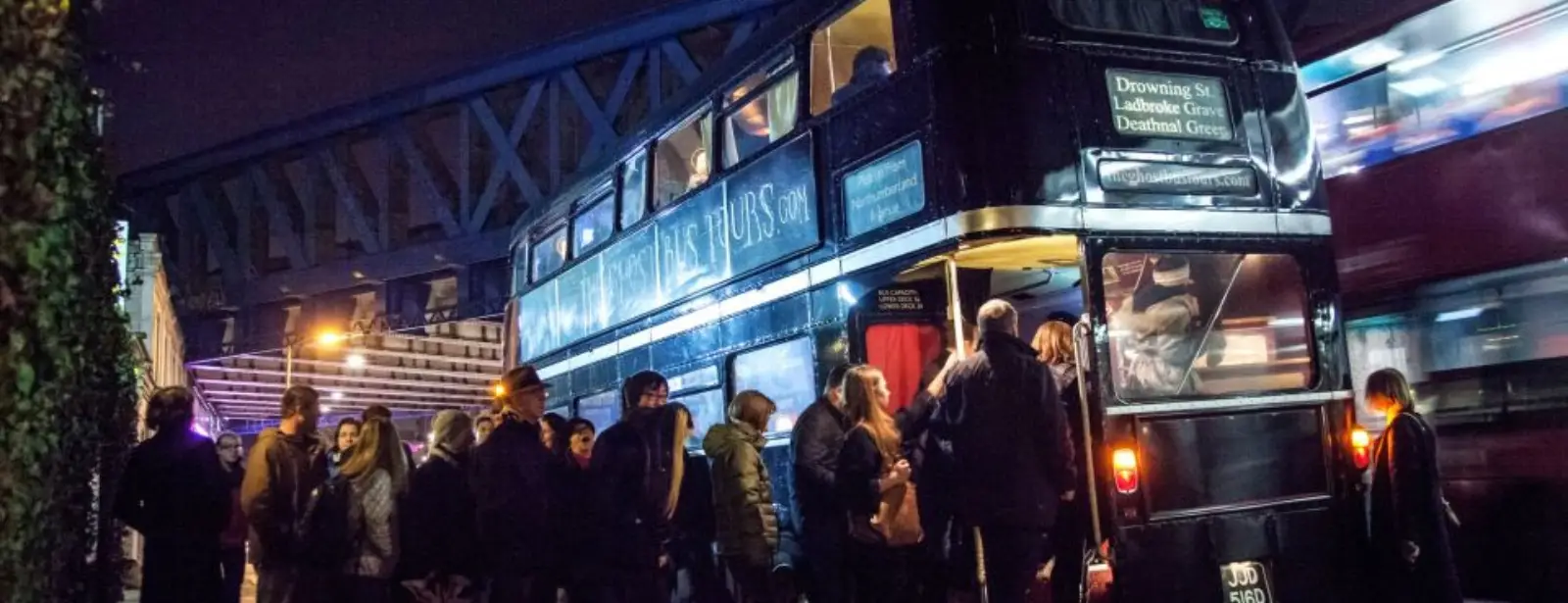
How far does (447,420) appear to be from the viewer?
603 centimetres

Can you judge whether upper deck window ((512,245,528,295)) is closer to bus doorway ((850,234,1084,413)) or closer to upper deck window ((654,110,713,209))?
upper deck window ((654,110,713,209))

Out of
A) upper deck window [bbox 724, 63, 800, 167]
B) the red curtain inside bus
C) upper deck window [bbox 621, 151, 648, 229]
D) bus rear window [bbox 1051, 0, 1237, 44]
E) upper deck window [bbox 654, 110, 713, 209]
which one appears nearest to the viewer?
bus rear window [bbox 1051, 0, 1237, 44]

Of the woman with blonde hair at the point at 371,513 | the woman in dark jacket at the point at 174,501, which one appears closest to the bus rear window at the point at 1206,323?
the woman with blonde hair at the point at 371,513

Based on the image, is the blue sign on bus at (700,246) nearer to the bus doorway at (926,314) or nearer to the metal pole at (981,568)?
the bus doorway at (926,314)

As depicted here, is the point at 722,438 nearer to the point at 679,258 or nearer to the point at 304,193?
the point at 679,258

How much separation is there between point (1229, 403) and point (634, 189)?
17.2ft

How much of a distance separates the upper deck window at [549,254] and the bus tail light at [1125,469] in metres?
6.97

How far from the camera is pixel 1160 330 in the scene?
20.0 ft

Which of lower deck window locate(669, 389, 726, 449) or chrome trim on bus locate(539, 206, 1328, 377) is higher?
chrome trim on bus locate(539, 206, 1328, 377)

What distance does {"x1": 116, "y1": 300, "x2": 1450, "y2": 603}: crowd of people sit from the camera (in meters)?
5.56

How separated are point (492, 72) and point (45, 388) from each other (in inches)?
877

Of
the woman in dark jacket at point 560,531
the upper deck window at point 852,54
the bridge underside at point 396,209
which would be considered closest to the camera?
the woman in dark jacket at point 560,531

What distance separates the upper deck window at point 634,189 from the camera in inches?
370

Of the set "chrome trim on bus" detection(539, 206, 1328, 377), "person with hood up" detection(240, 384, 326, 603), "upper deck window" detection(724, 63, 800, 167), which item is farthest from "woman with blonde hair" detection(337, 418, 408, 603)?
"upper deck window" detection(724, 63, 800, 167)
